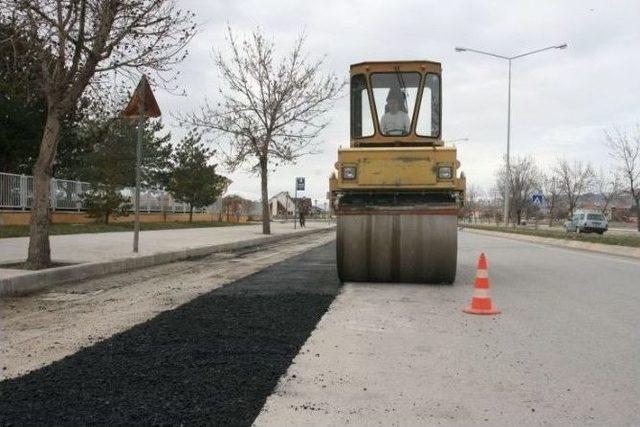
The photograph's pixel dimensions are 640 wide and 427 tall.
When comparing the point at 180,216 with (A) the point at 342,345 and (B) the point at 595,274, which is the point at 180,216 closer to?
(B) the point at 595,274

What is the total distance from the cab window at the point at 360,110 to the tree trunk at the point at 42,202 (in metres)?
5.12

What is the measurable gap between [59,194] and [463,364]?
995 inches

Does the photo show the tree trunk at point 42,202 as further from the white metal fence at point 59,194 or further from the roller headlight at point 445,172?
the white metal fence at point 59,194

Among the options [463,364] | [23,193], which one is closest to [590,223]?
[23,193]

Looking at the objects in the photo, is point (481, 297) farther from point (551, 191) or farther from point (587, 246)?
point (551, 191)

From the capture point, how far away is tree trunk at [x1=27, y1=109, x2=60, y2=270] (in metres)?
10.0

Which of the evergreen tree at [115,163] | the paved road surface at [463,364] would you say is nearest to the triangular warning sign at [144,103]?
the evergreen tree at [115,163]

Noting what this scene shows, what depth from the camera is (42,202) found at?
10391mm

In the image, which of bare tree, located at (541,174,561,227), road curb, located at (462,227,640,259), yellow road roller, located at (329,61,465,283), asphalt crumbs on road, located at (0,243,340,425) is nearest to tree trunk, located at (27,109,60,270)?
asphalt crumbs on road, located at (0,243,340,425)

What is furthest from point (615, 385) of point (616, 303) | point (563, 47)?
point (563, 47)

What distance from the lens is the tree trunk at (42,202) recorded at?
396 inches

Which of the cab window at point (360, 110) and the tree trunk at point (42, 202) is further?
the cab window at point (360, 110)

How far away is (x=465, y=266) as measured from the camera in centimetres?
1345

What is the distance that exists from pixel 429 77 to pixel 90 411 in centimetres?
873
